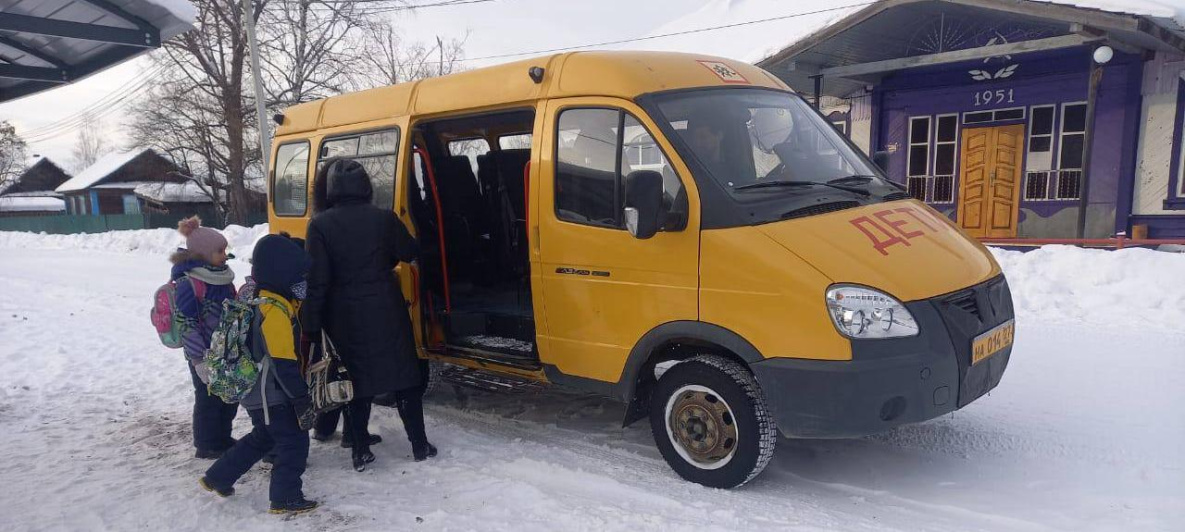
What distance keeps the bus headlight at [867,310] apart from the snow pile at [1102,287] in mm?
5195

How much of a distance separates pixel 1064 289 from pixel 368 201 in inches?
310

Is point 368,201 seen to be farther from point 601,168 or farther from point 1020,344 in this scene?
point 1020,344

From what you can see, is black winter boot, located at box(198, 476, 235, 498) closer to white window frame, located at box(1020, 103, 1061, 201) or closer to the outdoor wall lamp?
the outdoor wall lamp

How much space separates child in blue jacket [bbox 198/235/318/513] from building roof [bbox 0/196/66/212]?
236 feet

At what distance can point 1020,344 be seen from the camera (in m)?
6.66

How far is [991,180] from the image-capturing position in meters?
14.2

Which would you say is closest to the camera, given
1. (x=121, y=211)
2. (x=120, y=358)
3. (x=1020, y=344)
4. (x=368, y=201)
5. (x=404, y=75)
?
(x=368, y=201)

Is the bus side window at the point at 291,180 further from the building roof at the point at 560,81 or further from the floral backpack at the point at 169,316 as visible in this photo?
the floral backpack at the point at 169,316

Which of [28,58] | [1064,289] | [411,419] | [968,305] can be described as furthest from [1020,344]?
[28,58]

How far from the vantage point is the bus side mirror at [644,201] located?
3748 millimetres

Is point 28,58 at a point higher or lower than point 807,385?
higher

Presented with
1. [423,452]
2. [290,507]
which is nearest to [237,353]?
[290,507]

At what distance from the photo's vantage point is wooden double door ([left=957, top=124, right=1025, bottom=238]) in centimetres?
1397

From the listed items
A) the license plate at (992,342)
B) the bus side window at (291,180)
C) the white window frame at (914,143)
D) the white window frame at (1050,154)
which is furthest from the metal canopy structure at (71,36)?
the white window frame at (1050,154)
